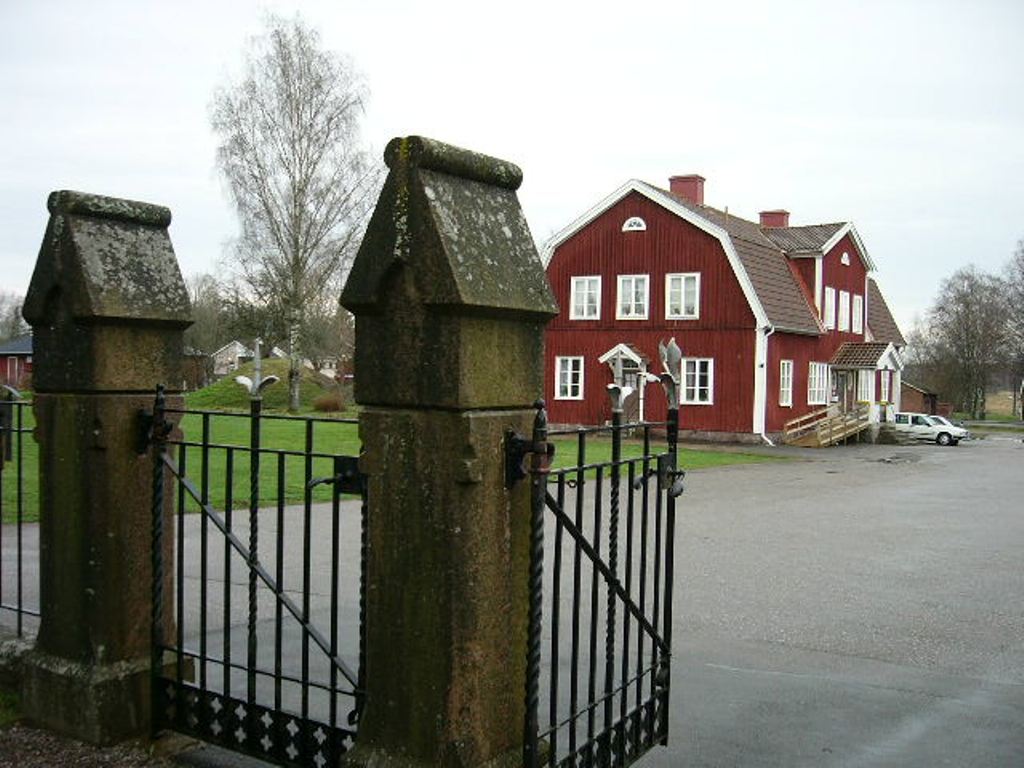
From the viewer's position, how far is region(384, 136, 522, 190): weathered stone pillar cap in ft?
10.1

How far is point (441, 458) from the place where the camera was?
3.06m

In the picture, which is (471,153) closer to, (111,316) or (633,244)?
(111,316)

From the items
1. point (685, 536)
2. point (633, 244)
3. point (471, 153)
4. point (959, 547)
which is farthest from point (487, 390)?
point (633, 244)

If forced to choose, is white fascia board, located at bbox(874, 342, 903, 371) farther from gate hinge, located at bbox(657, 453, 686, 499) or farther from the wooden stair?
gate hinge, located at bbox(657, 453, 686, 499)

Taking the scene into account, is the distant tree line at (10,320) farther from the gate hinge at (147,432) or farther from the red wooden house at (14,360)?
the gate hinge at (147,432)

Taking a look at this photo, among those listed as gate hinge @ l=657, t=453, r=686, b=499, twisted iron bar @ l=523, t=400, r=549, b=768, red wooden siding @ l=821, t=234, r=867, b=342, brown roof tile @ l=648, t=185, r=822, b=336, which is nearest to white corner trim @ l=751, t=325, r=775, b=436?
brown roof tile @ l=648, t=185, r=822, b=336

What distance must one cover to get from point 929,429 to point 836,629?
30.5m

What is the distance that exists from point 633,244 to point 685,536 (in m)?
21.0

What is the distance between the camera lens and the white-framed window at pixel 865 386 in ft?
121

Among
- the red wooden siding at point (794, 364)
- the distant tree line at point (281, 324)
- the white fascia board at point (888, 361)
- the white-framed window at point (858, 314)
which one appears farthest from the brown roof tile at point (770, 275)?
the distant tree line at point (281, 324)

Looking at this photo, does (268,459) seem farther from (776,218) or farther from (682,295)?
(776,218)

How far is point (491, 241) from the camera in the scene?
127 inches

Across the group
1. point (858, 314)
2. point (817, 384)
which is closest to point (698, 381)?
point (817, 384)

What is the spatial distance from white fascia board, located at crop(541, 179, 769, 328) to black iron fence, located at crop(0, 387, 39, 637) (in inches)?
752
